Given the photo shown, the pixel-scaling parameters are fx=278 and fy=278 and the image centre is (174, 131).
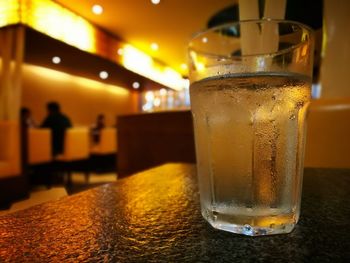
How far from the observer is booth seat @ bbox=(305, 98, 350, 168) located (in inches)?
44.1

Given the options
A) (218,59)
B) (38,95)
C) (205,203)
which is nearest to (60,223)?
A: (205,203)

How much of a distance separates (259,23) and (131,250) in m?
0.28

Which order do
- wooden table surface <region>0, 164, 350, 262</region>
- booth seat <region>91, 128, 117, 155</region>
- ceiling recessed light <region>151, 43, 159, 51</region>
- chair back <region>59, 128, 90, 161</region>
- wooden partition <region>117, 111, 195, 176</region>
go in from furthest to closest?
booth seat <region>91, 128, 117, 155</region>
chair back <region>59, 128, 90, 161</region>
ceiling recessed light <region>151, 43, 159, 51</region>
wooden partition <region>117, 111, 195, 176</region>
wooden table surface <region>0, 164, 350, 262</region>

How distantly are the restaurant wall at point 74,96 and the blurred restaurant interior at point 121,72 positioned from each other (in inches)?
3.7

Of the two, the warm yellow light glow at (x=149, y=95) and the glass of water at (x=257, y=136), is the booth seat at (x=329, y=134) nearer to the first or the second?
the glass of water at (x=257, y=136)

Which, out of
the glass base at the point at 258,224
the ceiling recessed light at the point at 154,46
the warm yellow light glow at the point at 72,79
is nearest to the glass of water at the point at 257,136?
the glass base at the point at 258,224

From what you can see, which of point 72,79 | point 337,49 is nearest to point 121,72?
point 72,79

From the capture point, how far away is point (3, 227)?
301mm

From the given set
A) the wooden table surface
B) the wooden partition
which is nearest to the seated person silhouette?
the wooden partition

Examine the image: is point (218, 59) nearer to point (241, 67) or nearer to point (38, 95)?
point (241, 67)

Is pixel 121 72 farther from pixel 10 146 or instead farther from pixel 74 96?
pixel 10 146

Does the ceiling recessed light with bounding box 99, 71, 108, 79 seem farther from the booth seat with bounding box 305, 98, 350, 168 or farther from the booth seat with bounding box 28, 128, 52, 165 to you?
the booth seat with bounding box 305, 98, 350, 168

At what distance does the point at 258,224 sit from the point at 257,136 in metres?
0.09

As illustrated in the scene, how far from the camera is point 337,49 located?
184 centimetres
